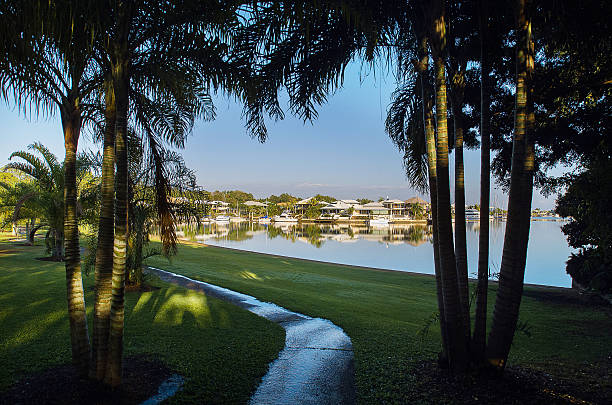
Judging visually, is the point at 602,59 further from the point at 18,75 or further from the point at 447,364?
the point at 18,75

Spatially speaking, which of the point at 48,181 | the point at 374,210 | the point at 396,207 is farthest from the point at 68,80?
the point at 396,207

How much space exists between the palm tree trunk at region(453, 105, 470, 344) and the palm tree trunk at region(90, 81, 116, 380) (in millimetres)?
3906

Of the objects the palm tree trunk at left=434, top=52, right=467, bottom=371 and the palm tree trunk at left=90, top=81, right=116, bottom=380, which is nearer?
the palm tree trunk at left=90, top=81, right=116, bottom=380

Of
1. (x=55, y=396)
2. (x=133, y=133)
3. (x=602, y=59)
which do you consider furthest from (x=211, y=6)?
(x=602, y=59)

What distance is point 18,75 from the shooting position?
367 centimetres

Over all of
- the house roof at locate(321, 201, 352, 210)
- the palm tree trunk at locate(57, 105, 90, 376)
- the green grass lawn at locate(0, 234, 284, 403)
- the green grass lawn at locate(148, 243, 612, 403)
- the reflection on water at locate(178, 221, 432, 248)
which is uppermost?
the house roof at locate(321, 201, 352, 210)

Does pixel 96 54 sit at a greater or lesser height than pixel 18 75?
greater

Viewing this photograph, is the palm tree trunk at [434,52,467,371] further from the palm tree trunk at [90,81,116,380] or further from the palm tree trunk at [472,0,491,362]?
the palm tree trunk at [90,81,116,380]

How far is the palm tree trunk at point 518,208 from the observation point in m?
3.92

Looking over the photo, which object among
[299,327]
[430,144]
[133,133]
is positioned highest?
[133,133]

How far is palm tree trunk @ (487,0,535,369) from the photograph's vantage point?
392 cm

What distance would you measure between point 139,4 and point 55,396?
3.76 m

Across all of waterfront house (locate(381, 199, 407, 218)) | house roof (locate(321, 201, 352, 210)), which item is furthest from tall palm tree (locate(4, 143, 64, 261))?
waterfront house (locate(381, 199, 407, 218))

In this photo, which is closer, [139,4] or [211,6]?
[139,4]
